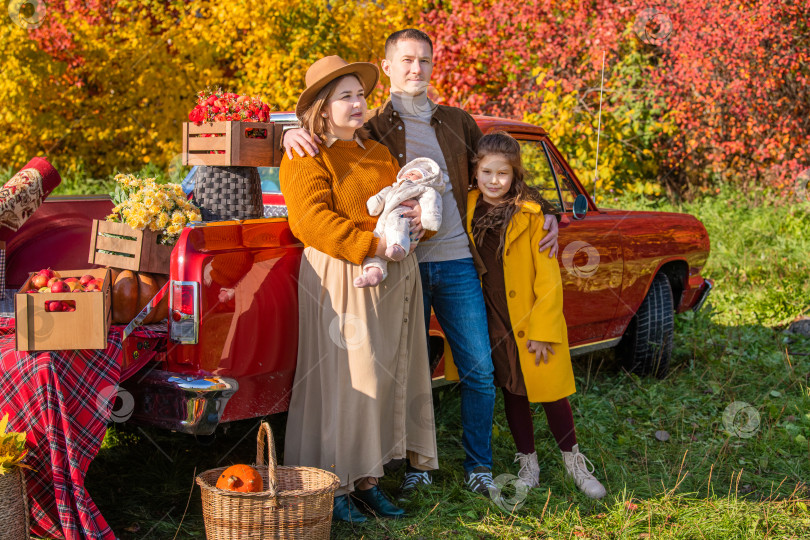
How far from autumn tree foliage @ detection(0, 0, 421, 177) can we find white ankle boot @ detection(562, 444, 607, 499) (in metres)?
5.96

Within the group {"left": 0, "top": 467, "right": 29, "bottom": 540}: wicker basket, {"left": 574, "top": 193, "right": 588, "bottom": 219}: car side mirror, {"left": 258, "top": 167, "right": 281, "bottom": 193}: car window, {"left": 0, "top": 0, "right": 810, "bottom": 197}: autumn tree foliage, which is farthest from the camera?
{"left": 0, "top": 0, "right": 810, "bottom": 197}: autumn tree foliage

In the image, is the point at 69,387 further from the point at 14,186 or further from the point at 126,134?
the point at 126,134

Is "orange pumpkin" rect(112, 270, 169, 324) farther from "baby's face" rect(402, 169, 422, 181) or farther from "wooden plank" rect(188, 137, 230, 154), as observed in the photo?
"baby's face" rect(402, 169, 422, 181)

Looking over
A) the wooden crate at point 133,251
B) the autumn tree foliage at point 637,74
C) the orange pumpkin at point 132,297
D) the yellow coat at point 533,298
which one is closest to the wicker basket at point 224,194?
the wooden crate at point 133,251

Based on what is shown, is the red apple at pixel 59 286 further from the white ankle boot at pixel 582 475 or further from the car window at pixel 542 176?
the car window at pixel 542 176

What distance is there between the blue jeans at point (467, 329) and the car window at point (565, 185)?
159 centimetres

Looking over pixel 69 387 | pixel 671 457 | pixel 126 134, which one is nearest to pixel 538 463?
pixel 671 457

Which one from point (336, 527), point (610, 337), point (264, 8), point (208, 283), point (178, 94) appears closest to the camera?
point (208, 283)

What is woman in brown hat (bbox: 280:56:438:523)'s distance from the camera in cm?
345

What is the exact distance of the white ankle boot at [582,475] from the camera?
398 centimetres

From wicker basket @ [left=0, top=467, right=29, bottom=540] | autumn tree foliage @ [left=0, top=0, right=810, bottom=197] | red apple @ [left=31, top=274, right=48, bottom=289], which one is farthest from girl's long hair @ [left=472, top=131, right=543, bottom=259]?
autumn tree foliage @ [left=0, top=0, right=810, bottom=197]

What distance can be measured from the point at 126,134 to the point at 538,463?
844 centimetres

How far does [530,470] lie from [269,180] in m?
2.18

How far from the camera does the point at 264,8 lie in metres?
8.98
